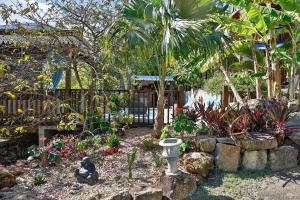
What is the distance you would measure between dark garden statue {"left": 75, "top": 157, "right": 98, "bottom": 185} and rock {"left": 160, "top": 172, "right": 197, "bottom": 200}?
1.30 metres

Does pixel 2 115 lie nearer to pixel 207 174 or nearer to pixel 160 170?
pixel 160 170

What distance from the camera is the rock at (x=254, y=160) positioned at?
6.60 meters

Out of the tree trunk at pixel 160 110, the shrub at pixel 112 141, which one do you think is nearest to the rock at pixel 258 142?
the tree trunk at pixel 160 110

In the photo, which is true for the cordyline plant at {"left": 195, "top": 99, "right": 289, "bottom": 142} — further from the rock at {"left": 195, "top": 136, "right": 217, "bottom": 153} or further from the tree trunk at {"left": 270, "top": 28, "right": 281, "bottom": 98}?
the tree trunk at {"left": 270, "top": 28, "right": 281, "bottom": 98}

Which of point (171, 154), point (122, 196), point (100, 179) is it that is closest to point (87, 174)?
point (100, 179)

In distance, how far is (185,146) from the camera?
6680 mm

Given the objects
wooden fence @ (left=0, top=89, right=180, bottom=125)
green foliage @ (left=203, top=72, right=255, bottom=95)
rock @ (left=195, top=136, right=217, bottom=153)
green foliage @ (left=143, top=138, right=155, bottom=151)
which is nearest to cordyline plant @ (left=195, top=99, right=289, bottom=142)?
rock @ (left=195, top=136, right=217, bottom=153)

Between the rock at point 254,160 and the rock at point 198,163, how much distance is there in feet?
2.56

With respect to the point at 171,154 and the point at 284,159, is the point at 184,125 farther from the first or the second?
the point at 284,159

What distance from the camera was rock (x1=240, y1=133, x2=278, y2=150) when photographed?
6.50 meters

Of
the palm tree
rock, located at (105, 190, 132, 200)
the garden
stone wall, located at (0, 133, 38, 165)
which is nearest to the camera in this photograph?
rock, located at (105, 190, 132, 200)

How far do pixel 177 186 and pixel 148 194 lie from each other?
624 mm

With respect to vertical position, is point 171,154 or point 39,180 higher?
point 171,154

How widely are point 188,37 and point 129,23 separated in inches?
56.7
